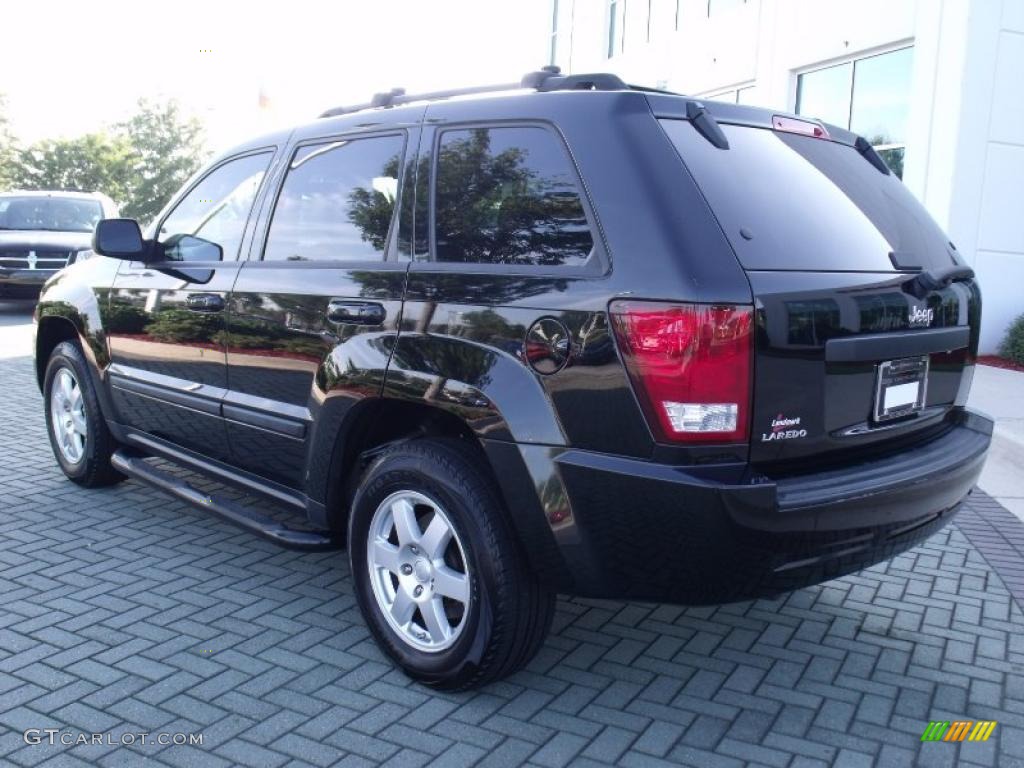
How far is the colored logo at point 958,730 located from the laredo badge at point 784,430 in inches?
43.5

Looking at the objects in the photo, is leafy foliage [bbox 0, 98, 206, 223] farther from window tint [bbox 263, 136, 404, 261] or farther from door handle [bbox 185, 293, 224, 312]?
window tint [bbox 263, 136, 404, 261]

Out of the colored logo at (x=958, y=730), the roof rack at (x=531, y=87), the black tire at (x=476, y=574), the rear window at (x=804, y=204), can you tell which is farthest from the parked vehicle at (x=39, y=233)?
the colored logo at (x=958, y=730)

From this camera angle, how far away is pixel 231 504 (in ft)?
13.8

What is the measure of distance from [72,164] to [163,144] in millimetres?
15253

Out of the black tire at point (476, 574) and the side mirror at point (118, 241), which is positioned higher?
the side mirror at point (118, 241)

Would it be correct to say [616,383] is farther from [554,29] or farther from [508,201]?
[554,29]

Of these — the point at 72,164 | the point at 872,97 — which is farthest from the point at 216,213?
the point at 72,164

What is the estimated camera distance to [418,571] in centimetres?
338

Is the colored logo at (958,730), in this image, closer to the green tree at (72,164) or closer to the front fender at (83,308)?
the front fender at (83,308)

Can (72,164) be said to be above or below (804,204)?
above

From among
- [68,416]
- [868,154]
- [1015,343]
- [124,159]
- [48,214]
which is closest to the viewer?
[868,154]

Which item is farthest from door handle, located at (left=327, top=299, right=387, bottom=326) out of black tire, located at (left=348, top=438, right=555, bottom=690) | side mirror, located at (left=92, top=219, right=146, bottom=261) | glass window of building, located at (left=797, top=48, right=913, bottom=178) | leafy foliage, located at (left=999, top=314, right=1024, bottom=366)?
glass window of building, located at (left=797, top=48, right=913, bottom=178)

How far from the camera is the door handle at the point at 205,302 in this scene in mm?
4168

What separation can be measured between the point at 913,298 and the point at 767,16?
12.9 metres
